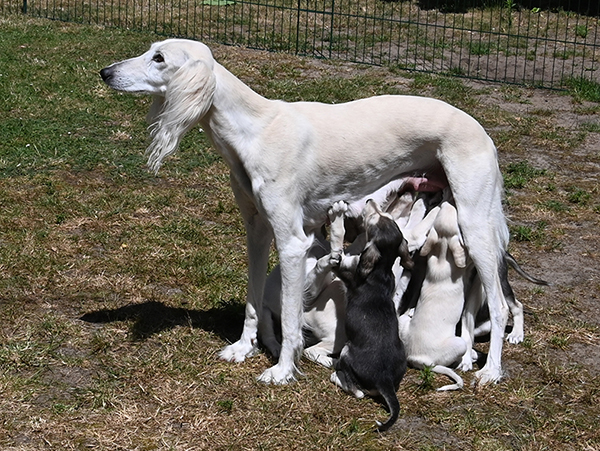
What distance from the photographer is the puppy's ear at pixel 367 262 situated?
4.48 meters

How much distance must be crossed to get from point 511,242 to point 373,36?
6953 mm

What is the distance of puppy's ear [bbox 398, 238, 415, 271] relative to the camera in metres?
4.64

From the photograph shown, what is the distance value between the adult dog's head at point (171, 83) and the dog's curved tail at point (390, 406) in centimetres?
165

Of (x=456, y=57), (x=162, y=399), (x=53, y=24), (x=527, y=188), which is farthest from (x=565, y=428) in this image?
(x=53, y=24)

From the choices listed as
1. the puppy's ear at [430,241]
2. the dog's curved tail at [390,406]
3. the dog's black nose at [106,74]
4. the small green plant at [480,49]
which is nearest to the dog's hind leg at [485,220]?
the puppy's ear at [430,241]

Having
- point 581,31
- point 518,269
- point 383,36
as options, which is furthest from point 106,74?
point 581,31

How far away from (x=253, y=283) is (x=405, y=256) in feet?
2.92

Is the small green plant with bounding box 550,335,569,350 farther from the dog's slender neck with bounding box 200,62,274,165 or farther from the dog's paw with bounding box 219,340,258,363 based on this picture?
the dog's slender neck with bounding box 200,62,274,165

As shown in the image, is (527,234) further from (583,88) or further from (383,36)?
(383,36)

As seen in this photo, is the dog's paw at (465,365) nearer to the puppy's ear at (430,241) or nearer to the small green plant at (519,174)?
the puppy's ear at (430,241)

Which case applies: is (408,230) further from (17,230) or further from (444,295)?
(17,230)

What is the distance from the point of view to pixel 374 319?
4367mm

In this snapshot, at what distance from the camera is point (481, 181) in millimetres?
4586

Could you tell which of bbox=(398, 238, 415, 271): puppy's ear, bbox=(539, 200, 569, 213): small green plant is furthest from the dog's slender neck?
bbox=(539, 200, 569, 213): small green plant
